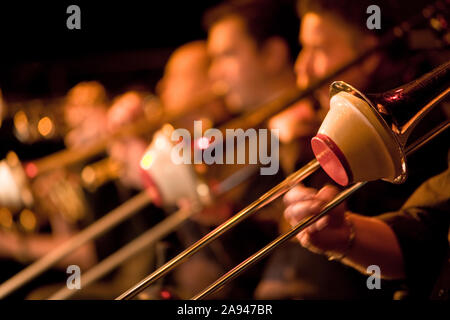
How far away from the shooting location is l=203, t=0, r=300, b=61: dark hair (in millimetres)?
2092

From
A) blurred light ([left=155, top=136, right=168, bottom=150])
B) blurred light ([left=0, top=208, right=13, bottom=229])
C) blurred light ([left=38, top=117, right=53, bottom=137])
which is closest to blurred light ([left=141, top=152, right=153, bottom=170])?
blurred light ([left=155, top=136, right=168, bottom=150])

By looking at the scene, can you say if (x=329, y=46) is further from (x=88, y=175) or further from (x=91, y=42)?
(x=91, y=42)

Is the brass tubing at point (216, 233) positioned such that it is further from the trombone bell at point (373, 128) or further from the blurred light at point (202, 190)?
the blurred light at point (202, 190)

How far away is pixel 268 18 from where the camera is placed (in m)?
2.12

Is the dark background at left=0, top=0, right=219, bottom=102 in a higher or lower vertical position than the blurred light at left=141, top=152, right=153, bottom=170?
higher

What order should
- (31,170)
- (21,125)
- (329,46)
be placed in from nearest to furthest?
1. (329,46)
2. (31,170)
3. (21,125)

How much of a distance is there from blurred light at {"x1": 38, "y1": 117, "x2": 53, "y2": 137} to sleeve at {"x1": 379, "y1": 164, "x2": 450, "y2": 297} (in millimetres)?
2271

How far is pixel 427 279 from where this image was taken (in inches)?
42.5

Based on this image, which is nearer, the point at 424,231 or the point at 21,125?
the point at 424,231

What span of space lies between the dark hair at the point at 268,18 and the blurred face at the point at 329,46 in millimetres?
639

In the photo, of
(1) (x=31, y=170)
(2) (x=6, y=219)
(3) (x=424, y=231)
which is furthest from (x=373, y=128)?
(2) (x=6, y=219)

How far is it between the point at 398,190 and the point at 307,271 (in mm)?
310

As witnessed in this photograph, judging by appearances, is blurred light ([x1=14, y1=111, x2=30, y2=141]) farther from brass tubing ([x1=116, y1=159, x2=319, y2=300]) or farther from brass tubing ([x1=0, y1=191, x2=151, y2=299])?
brass tubing ([x1=116, y1=159, x2=319, y2=300])

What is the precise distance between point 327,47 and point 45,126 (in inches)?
77.6
